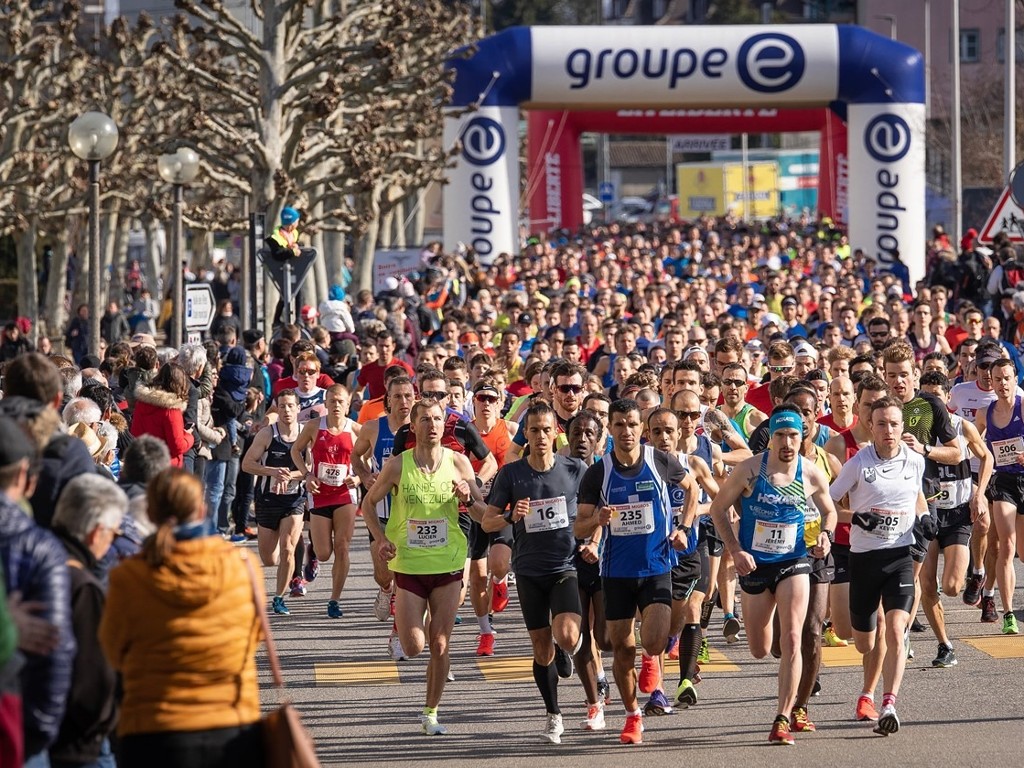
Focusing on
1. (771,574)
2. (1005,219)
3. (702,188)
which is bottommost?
(771,574)

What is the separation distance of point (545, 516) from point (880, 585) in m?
1.66

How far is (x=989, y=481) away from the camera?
12.2 m

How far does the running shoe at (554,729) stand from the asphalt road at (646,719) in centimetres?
5

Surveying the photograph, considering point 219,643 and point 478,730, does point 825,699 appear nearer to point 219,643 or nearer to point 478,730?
→ point 478,730

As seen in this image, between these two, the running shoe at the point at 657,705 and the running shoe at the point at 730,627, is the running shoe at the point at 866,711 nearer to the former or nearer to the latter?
the running shoe at the point at 657,705

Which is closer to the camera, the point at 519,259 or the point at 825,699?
the point at 825,699

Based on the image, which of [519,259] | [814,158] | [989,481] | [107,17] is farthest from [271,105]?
[814,158]

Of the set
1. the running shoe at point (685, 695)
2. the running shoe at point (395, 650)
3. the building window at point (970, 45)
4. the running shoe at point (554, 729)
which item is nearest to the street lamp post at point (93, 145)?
the running shoe at point (395, 650)

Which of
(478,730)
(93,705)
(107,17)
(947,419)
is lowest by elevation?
(478,730)

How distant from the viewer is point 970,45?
8419 centimetres

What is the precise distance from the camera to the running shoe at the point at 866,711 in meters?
9.37

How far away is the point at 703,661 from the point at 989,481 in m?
2.36

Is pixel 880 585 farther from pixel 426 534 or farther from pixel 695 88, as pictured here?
pixel 695 88

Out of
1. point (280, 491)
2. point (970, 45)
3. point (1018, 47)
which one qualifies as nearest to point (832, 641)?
point (280, 491)
